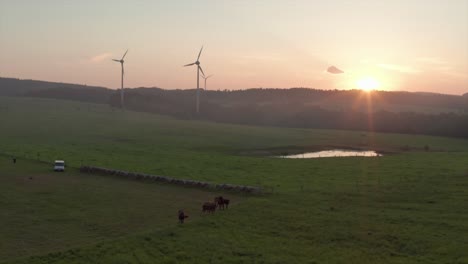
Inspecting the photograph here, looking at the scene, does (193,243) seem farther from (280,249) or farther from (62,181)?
(62,181)

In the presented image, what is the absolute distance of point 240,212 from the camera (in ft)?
107

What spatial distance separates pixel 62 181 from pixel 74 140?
45784 millimetres

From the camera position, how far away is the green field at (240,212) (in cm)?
2461

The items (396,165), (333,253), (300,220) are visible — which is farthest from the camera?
(396,165)

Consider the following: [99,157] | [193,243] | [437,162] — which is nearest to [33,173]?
[99,157]

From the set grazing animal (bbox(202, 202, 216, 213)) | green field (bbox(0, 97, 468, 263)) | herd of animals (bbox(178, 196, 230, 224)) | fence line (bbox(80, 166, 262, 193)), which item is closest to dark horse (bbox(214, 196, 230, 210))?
herd of animals (bbox(178, 196, 230, 224))

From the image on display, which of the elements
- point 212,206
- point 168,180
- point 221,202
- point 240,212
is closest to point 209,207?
point 212,206

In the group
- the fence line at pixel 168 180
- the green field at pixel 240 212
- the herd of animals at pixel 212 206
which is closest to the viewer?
the green field at pixel 240 212

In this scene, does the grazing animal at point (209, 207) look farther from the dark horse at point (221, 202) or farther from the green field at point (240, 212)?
the dark horse at point (221, 202)

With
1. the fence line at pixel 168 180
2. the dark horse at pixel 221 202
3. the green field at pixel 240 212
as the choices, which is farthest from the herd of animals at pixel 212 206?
the fence line at pixel 168 180

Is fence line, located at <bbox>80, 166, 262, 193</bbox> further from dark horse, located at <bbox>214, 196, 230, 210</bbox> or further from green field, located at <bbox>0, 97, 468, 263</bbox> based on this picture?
dark horse, located at <bbox>214, 196, 230, 210</bbox>

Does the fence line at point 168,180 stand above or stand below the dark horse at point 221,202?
above

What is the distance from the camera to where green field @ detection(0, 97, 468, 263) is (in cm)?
2461

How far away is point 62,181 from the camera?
44250 millimetres
